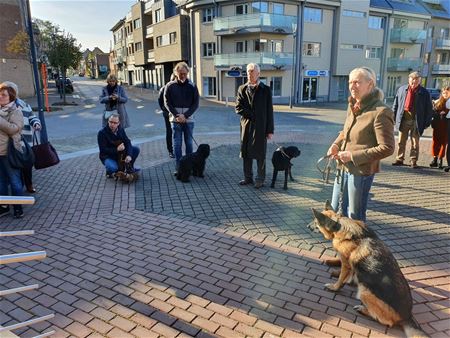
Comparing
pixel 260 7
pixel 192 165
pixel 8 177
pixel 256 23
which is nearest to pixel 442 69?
pixel 260 7

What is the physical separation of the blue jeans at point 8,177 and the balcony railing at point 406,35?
42048 millimetres

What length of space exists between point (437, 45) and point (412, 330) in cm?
5127

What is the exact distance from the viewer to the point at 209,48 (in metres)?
33.7

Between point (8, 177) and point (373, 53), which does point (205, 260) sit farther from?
point (373, 53)

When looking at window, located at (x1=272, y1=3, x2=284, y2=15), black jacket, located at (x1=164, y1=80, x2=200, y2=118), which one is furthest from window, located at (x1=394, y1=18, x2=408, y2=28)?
black jacket, located at (x1=164, y1=80, x2=200, y2=118)

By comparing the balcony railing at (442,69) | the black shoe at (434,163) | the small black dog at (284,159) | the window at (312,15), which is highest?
the window at (312,15)

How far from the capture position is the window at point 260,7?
98.1ft

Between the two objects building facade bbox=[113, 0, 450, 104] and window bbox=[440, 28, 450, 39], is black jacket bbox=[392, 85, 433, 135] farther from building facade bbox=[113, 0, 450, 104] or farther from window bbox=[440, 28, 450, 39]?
window bbox=[440, 28, 450, 39]

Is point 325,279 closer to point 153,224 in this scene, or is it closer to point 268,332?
point 268,332

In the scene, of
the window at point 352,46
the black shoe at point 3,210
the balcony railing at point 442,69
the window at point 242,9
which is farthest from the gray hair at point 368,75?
the balcony railing at point 442,69

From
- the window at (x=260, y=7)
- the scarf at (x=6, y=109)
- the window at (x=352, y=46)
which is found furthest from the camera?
the window at (x=352, y=46)

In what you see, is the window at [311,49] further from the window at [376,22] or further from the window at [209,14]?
the window at [209,14]

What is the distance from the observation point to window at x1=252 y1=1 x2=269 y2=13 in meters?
29.9

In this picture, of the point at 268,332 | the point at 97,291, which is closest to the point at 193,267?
the point at 97,291
